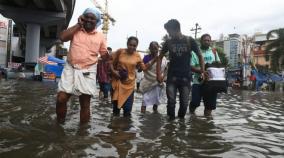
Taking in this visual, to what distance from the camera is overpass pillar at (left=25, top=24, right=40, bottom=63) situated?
124ft

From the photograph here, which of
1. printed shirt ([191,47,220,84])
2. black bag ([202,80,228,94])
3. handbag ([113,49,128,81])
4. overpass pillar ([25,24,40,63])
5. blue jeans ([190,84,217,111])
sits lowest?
blue jeans ([190,84,217,111])

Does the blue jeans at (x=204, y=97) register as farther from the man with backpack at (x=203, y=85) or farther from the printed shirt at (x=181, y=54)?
the printed shirt at (x=181, y=54)

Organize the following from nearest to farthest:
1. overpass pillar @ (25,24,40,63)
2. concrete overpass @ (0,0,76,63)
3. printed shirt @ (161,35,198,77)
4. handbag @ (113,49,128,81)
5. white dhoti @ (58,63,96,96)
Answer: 1. white dhoti @ (58,63,96,96)
2. printed shirt @ (161,35,198,77)
3. handbag @ (113,49,128,81)
4. concrete overpass @ (0,0,76,63)
5. overpass pillar @ (25,24,40,63)

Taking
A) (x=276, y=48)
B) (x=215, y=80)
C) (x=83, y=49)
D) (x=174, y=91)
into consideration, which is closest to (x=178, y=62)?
(x=174, y=91)

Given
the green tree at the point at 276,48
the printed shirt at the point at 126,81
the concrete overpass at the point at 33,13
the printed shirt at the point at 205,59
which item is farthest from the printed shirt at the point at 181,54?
the green tree at the point at 276,48

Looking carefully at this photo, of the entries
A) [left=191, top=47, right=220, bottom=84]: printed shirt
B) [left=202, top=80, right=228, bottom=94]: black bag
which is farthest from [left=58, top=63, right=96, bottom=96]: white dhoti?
[left=191, top=47, right=220, bottom=84]: printed shirt

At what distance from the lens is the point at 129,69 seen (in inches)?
278

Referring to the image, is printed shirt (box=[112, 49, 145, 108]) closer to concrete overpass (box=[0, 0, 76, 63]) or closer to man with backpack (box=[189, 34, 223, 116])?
man with backpack (box=[189, 34, 223, 116])

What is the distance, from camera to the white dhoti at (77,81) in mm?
5223

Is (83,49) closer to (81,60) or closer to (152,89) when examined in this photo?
(81,60)

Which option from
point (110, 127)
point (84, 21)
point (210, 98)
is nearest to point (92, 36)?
point (84, 21)

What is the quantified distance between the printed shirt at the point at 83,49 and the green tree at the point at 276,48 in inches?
1571

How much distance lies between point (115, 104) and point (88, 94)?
70.4 inches

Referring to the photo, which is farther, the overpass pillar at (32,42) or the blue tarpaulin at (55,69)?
the overpass pillar at (32,42)
